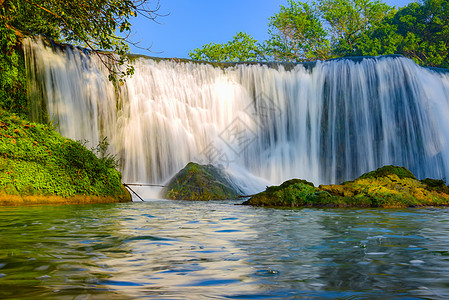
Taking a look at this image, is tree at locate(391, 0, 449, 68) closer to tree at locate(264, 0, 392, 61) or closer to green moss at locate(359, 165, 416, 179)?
tree at locate(264, 0, 392, 61)

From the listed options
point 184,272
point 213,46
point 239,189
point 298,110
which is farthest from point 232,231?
point 213,46

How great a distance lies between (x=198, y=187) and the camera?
13.5 meters

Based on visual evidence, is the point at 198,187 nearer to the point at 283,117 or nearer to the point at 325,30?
the point at 283,117

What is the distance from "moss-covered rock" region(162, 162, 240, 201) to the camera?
13344 mm

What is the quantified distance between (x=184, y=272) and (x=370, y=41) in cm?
3884

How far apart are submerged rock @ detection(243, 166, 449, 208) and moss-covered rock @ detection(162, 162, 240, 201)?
3563 millimetres

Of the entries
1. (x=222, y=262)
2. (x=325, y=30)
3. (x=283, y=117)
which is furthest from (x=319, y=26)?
(x=222, y=262)

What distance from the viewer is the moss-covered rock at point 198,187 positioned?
13.3m

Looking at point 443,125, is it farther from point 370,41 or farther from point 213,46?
point 213,46

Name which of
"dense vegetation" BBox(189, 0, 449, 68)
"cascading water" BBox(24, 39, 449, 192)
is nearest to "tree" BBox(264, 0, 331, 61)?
"dense vegetation" BBox(189, 0, 449, 68)

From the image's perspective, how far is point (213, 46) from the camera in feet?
152

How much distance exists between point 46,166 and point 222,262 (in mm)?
9175

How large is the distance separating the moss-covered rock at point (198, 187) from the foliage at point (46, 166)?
213 cm

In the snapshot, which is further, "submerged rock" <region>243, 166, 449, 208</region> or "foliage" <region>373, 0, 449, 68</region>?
"foliage" <region>373, 0, 449, 68</region>
